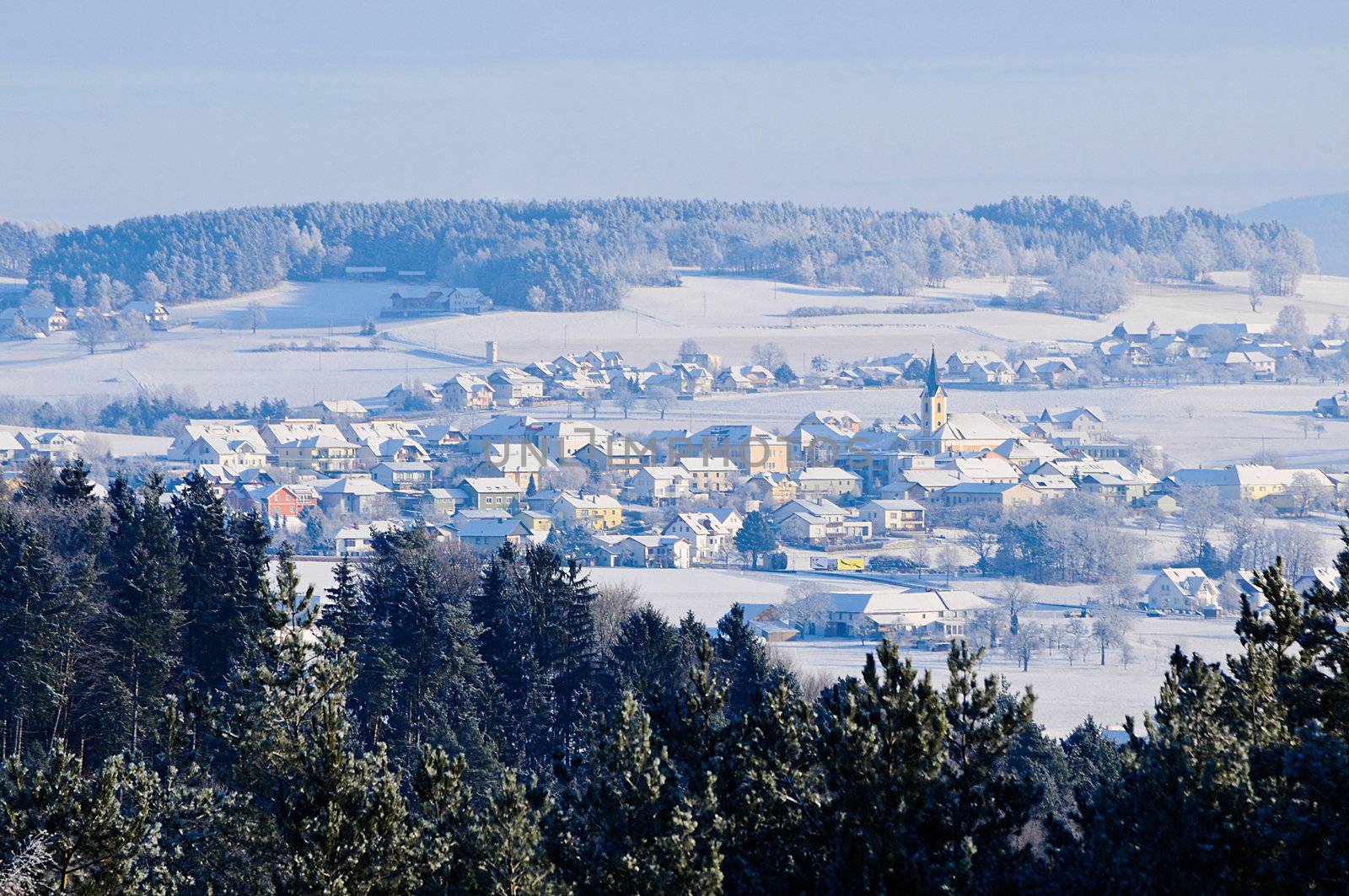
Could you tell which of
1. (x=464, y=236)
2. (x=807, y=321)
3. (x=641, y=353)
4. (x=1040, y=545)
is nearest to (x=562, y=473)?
(x=1040, y=545)

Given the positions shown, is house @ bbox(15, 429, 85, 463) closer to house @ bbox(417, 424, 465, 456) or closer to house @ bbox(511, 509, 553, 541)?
house @ bbox(417, 424, 465, 456)

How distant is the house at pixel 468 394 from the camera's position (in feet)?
306

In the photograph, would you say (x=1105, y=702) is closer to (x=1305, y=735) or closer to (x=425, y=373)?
(x=1305, y=735)

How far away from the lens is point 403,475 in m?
73.4

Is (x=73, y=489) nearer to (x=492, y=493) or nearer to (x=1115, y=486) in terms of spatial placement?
(x=492, y=493)

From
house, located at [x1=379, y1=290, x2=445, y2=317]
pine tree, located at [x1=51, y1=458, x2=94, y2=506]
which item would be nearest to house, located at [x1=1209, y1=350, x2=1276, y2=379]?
house, located at [x1=379, y1=290, x2=445, y2=317]

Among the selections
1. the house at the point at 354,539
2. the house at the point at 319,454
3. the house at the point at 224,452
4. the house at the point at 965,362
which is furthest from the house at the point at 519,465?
the house at the point at 965,362

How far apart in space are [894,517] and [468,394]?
3382cm

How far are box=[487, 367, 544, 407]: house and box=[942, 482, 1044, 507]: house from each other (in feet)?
97.0

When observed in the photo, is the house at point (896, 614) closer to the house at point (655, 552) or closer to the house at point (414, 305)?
the house at point (655, 552)

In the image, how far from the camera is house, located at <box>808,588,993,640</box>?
4256cm

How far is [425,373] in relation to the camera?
102 metres

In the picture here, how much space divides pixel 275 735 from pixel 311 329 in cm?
10722

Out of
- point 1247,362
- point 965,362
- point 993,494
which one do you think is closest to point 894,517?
point 993,494
